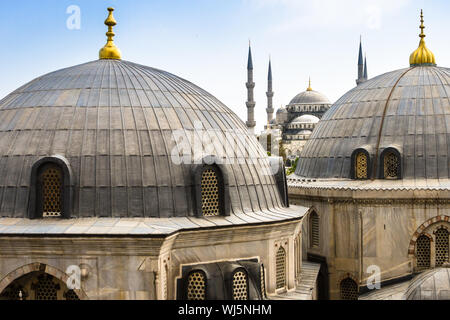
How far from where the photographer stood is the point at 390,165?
21.7 meters

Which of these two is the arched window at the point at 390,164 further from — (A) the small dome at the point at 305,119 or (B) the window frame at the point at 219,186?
(A) the small dome at the point at 305,119

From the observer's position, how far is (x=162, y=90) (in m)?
17.6

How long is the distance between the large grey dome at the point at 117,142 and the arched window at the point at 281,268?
4.56 feet

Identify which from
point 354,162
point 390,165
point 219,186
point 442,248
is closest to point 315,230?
point 354,162

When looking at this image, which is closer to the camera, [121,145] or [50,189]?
[50,189]

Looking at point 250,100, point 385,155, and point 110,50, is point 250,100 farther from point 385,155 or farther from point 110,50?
point 110,50

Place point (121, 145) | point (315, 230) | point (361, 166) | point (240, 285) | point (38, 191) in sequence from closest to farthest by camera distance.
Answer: point (38, 191)
point (240, 285)
point (121, 145)
point (361, 166)
point (315, 230)

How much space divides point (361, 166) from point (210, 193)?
8.51 m

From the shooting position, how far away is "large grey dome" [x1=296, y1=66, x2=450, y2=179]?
A: 2147cm

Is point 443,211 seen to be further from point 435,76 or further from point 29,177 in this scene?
point 29,177

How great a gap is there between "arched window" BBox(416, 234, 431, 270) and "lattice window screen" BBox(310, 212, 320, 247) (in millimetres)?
3701

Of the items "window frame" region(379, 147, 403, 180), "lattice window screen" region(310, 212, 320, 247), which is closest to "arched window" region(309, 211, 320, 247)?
"lattice window screen" region(310, 212, 320, 247)

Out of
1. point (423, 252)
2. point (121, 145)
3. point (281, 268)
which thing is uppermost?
point (121, 145)

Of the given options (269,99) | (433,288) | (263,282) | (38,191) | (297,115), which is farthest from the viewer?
(269,99)
